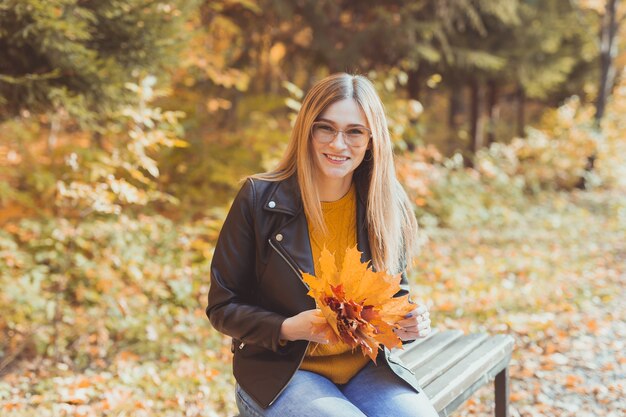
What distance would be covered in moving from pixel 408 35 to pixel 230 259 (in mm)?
6258

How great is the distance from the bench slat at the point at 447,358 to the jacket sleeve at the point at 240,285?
2.80 feet

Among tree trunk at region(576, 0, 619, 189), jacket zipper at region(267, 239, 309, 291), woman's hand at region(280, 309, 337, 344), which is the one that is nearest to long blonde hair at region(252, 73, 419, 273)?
jacket zipper at region(267, 239, 309, 291)

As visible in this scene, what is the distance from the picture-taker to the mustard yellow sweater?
2059mm

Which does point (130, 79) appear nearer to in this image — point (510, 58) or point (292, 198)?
point (292, 198)

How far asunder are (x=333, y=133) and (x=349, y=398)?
100 centimetres

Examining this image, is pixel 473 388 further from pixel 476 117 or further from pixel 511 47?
pixel 476 117

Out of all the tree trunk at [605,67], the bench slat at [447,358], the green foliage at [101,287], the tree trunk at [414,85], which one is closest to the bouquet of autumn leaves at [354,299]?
the bench slat at [447,358]

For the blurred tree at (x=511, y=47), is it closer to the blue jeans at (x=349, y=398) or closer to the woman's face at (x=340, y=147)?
the woman's face at (x=340, y=147)

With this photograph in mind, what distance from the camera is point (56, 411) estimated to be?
307cm

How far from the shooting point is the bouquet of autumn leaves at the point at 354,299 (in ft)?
5.40

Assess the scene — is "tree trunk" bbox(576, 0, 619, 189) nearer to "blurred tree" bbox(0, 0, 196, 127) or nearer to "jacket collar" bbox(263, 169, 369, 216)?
"blurred tree" bbox(0, 0, 196, 127)

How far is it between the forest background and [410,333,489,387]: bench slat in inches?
27.8

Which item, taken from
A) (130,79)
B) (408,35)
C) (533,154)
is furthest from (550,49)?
(130,79)

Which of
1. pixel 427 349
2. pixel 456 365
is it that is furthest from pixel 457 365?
pixel 427 349
